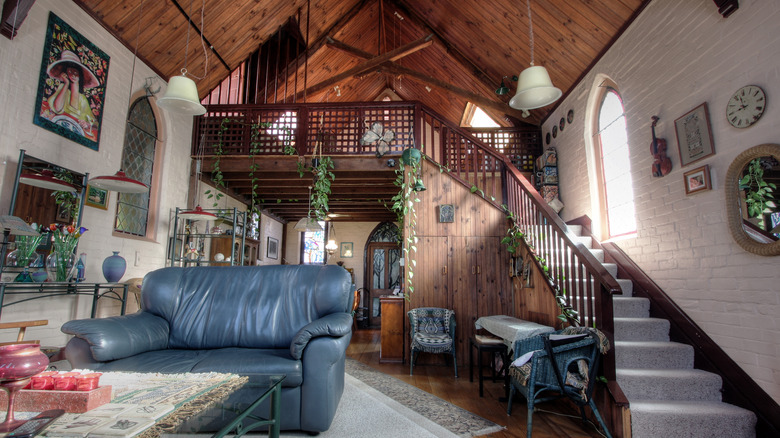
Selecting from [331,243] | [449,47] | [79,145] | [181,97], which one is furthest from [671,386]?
[331,243]

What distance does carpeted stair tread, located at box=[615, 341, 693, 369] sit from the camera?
3.25 meters

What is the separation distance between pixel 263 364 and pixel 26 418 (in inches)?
48.4

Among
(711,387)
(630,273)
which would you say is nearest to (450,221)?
(630,273)

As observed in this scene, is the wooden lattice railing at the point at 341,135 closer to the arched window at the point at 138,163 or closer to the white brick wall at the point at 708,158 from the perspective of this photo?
the arched window at the point at 138,163

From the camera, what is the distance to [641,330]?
139 inches

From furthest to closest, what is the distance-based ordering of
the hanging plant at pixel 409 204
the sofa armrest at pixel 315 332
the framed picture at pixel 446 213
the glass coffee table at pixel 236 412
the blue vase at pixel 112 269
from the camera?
1. the framed picture at pixel 446 213
2. the hanging plant at pixel 409 204
3. the blue vase at pixel 112 269
4. the sofa armrest at pixel 315 332
5. the glass coffee table at pixel 236 412

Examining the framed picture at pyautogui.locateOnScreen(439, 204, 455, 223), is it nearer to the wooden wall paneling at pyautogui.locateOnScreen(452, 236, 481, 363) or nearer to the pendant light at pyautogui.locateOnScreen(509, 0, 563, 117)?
the wooden wall paneling at pyautogui.locateOnScreen(452, 236, 481, 363)

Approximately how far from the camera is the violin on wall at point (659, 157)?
3.74 m

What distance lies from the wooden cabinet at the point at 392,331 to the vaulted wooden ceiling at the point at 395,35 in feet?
13.2

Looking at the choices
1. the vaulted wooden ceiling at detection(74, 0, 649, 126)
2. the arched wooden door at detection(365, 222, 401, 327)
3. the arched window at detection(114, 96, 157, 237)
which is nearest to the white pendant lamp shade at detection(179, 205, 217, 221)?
the arched window at detection(114, 96, 157, 237)

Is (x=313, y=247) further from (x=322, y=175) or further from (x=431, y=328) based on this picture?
(x=431, y=328)

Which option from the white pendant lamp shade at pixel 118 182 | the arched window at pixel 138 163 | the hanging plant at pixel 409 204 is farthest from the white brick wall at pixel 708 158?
the arched window at pixel 138 163

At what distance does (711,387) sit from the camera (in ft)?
9.70

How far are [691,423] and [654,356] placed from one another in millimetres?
695
